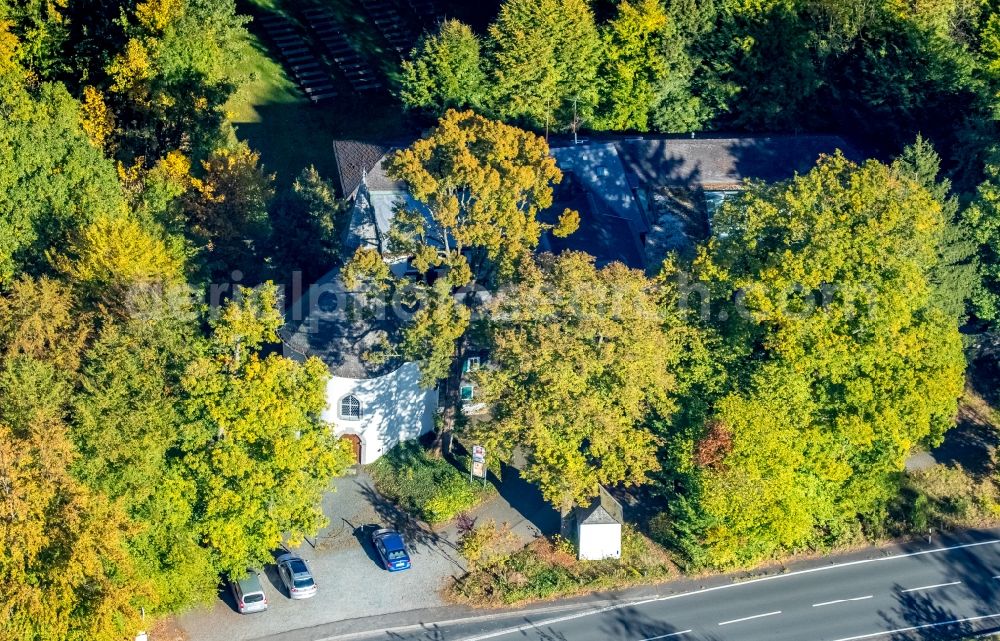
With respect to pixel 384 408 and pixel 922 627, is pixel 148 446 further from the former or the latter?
pixel 922 627

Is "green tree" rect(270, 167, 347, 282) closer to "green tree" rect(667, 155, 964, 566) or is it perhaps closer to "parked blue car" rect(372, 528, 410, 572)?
"parked blue car" rect(372, 528, 410, 572)

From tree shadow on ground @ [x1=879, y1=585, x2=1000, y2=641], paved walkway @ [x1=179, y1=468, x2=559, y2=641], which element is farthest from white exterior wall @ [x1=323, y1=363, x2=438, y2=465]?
tree shadow on ground @ [x1=879, y1=585, x2=1000, y2=641]

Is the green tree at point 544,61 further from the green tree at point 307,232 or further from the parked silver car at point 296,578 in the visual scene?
the parked silver car at point 296,578

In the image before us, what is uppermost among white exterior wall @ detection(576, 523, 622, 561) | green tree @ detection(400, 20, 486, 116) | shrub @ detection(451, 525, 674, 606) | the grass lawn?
green tree @ detection(400, 20, 486, 116)

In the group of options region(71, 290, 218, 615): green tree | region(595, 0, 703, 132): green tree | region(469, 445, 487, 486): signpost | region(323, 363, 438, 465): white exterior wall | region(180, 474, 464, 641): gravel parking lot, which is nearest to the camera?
region(71, 290, 218, 615): green tree

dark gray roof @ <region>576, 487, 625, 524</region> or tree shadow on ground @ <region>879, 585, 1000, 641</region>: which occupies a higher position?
dark gray roof @ <region>576, 487, 625, 524</region>

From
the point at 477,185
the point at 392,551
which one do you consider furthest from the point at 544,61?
the point at 392,551
